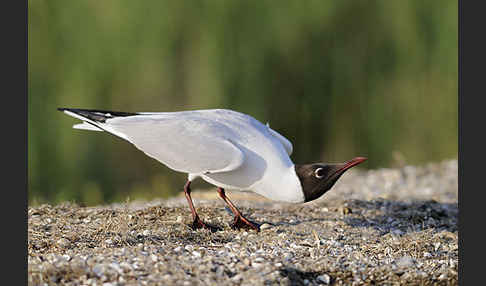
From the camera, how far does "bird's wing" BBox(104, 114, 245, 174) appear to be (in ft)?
14.8

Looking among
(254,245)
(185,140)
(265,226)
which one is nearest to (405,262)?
(254,245)

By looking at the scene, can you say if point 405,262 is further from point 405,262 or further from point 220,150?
point 220,150

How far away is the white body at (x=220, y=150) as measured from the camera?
4.56 m

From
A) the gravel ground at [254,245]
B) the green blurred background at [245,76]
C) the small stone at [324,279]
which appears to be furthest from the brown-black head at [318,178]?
the green blurred background at [245,76]

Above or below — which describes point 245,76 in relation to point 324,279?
above

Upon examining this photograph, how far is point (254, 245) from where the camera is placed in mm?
4352

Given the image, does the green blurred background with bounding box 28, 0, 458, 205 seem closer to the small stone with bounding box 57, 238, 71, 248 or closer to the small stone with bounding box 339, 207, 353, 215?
the small stone with bounding box 339, 207, 353, 215

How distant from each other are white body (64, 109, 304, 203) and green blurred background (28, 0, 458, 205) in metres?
2.64

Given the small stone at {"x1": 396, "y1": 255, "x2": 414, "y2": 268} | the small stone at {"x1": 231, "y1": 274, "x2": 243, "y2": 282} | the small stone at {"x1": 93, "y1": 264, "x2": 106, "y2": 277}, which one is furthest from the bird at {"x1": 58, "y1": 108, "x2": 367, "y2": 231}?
the small stone at {"x1": 93, "y1": 264, "x2": 106, "y2": 277}

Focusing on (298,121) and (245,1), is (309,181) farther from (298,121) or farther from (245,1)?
(245,1)

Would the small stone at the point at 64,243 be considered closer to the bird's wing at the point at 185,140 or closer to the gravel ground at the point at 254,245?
the gravel ground at the point at 254,245

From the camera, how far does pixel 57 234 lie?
4477 mm

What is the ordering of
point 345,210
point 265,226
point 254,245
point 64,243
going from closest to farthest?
point 64,243 → point 254,245 → point 265,226 → point 345,210

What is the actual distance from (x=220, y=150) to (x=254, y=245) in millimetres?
692
